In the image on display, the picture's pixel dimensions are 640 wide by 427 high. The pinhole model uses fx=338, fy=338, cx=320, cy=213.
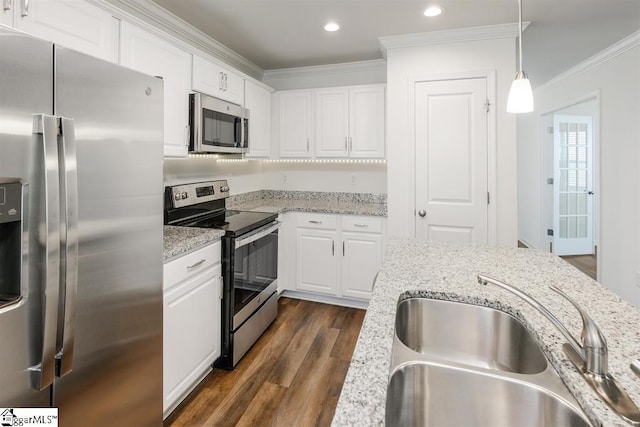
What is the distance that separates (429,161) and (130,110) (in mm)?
2471

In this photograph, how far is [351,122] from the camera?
11.4 ft

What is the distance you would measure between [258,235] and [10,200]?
1778mm

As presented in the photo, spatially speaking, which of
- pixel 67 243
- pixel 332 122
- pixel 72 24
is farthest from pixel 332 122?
pixel 67 243

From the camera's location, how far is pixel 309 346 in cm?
262

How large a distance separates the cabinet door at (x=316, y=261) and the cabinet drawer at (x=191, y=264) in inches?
51.1

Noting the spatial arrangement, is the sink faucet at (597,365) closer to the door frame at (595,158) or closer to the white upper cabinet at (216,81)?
the white upper cabinet at (216,81)

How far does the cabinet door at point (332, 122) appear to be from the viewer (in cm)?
350

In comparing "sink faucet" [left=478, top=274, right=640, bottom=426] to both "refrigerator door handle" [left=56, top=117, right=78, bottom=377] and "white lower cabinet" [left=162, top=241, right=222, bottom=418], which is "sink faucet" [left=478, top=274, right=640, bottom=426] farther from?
"white lower cabinet" [left=162, top=241, right=222, bottom=418]

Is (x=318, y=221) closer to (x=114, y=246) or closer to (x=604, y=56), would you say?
(x=114, y=246)

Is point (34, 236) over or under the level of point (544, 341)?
over

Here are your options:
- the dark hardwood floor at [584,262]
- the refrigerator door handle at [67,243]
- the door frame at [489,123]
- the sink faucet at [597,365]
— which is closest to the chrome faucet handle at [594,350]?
the sink faucet at [597,365]

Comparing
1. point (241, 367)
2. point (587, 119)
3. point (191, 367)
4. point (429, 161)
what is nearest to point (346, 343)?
point (241, 367)

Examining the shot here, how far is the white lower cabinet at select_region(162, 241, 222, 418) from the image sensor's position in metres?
1.75

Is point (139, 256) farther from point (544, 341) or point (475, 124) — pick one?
point (475, 124)
